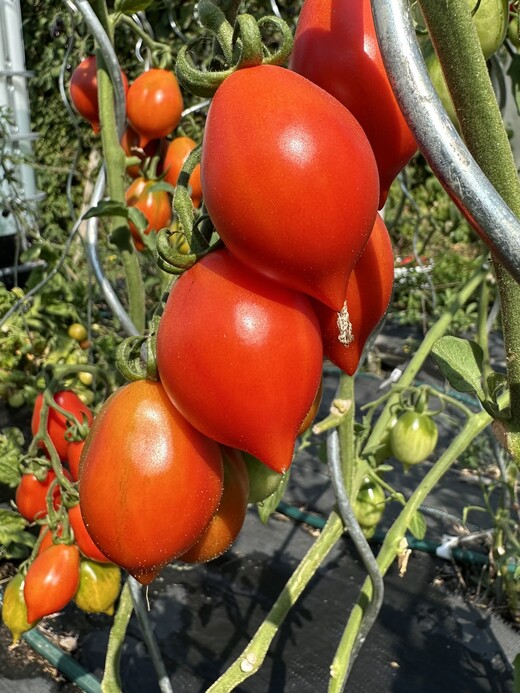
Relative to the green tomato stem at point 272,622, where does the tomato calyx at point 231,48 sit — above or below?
above

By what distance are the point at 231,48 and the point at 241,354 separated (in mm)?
135

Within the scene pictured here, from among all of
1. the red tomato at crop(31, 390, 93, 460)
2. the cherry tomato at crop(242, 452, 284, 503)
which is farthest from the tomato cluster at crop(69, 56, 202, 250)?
the cherry tomato at crop(242, 452, 284, 503)

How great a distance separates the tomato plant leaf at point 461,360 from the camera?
0.42 meters

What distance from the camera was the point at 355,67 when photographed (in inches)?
13.1

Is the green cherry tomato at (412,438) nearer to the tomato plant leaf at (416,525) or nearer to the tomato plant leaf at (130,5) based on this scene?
the tomato plant leaf at (416,525)

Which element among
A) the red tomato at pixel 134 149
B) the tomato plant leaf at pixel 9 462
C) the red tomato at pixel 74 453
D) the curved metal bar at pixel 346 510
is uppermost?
the red tomato at pixel 134 149

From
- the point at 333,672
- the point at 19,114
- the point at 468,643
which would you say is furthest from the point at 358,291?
the point at 19,114

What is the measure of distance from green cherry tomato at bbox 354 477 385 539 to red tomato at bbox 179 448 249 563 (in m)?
0.65

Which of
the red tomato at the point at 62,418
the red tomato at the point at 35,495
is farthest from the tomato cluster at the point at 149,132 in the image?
the red tomato at the point at 35,495

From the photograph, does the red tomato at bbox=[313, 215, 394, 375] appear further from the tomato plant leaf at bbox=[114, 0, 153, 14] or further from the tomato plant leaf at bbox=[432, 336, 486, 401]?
the tomato plant leaf at bbox=[114, 0, 153, 14]

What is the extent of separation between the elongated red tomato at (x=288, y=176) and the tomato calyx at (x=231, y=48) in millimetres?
11

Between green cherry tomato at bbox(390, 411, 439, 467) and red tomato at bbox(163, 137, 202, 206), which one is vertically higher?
red tomato at bbox(163, 137, 202, 206)

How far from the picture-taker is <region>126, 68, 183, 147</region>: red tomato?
0.88 metres

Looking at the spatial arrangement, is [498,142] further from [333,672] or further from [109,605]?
[109,605]
